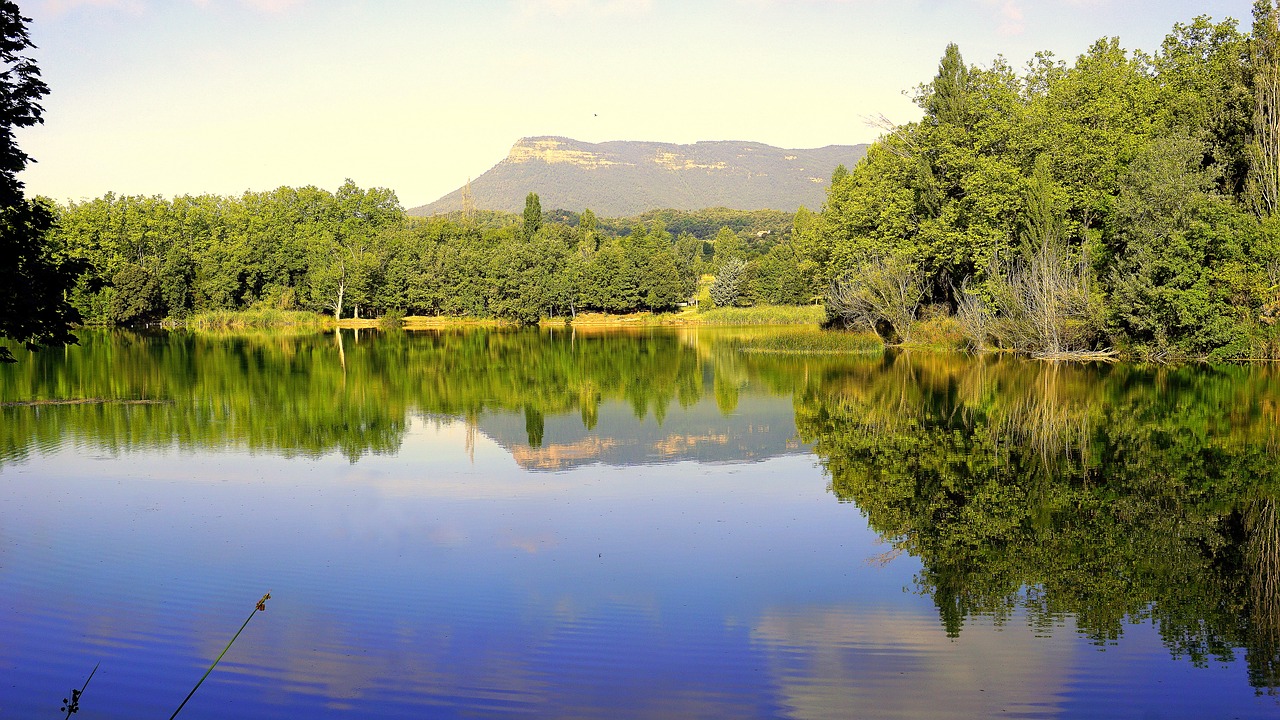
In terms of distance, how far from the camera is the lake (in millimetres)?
7016

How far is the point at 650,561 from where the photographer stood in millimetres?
10305

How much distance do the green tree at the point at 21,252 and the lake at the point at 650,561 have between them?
260 centimetres

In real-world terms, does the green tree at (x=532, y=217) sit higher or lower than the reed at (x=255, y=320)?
higher

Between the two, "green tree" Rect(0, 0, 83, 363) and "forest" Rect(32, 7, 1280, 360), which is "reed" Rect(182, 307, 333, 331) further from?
"green tree" Rect(0, 0, 83, 363)

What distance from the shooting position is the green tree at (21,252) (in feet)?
29.7

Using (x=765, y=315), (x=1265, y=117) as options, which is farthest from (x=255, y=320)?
(x=1265, y=117)

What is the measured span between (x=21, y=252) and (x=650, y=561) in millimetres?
6957

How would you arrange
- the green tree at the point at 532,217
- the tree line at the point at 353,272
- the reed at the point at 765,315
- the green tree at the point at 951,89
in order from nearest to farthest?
1. the green tree at the point at 951,89
2. the reed at the point at 765,315
3. the tree line at the point at 353,272
4. the green tree at the point at 532,217

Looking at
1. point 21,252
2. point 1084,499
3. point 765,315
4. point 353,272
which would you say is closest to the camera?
point 21,252

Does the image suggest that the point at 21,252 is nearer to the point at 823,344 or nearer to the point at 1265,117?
the point at 823,344

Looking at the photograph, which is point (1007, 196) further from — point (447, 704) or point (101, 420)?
point (447, 704)

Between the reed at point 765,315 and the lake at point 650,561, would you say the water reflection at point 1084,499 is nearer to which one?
the lake at point 650,561

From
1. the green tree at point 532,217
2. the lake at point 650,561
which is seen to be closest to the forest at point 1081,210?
the lake at point 650,561

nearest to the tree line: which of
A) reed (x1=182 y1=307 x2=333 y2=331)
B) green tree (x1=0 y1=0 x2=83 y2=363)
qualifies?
reed (x1=182 y1=307 x2=333 y2=331)
